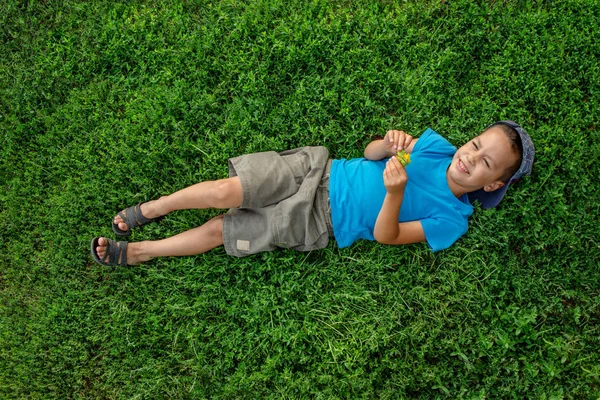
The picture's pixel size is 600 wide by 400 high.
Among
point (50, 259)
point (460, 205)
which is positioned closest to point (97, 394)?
point (50, 259)

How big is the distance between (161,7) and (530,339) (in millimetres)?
4425

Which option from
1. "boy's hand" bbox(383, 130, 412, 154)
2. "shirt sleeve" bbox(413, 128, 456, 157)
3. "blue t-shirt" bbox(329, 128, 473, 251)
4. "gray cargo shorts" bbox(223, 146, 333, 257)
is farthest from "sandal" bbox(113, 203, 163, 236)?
"shirt sleeve" bbox(413, 128, 456, 157)

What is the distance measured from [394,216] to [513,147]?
970 millimetres

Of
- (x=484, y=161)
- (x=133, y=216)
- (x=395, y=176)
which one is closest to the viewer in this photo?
(x=395, y=176)

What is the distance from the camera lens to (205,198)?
335cm

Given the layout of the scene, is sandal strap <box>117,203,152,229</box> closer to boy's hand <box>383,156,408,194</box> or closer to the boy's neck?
boy's hand <box>383,156,408,194</box>

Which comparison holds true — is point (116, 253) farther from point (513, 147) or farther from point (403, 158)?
point (513, 147)

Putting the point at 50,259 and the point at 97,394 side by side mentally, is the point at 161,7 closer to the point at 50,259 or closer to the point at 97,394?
the point at 50,259

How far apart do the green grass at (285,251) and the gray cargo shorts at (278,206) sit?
29 cm

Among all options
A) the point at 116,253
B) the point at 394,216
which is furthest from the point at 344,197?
the point at 116,253

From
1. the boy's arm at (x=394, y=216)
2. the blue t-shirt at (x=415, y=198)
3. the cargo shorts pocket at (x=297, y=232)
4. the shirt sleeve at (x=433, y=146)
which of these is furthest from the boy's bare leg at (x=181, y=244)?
the shirt sleeve at (x=433, y=146)

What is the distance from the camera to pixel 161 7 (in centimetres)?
418

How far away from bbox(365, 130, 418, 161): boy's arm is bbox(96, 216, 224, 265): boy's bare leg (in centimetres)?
135

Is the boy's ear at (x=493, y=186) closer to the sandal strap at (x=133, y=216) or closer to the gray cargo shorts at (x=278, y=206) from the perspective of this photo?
the gray cargo shorts at (x=278, y=206)
